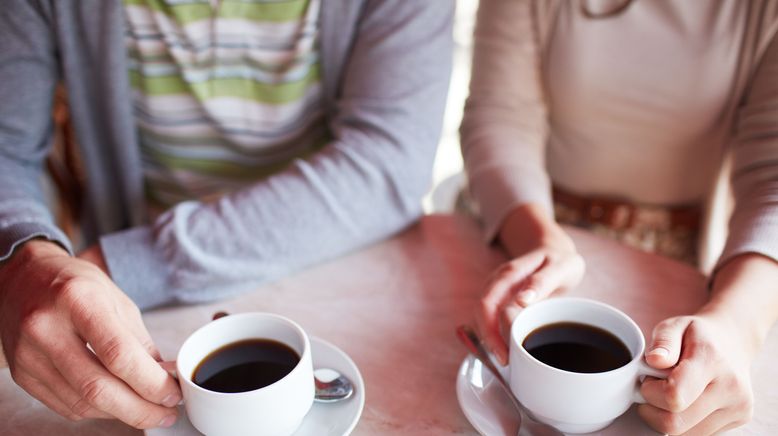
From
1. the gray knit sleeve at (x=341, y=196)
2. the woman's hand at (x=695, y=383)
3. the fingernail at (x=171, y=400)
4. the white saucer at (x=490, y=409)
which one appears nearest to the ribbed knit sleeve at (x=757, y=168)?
the woman's hand at (x=695, y=383)

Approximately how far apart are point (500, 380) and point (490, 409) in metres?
0.03

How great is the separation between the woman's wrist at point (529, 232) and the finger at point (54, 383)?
0.52 meters

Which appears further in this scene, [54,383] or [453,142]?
[453,142]

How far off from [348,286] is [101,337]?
1.04ft

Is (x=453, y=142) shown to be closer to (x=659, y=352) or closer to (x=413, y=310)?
(x=413, y=310)

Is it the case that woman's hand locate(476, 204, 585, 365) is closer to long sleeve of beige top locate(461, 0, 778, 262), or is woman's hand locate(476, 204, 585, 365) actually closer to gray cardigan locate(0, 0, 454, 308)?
long sleeve of beige top locate(461, 0, 778, 262)

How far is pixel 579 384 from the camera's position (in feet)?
1.89

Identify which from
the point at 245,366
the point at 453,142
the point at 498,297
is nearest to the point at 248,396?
the point at 245,366

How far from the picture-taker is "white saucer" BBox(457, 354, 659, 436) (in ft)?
2.05

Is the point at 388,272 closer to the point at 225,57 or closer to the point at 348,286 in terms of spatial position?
the point at 348,286

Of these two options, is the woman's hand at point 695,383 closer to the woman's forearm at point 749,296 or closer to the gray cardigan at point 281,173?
the woman's forearm at point 749,296

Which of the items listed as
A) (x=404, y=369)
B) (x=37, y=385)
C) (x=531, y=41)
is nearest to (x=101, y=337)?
(x=37, y=385)

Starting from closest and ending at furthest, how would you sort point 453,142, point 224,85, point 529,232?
point 529,232
point 224,85
point 453,142

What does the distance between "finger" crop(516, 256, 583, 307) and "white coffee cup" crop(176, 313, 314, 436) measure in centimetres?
25
